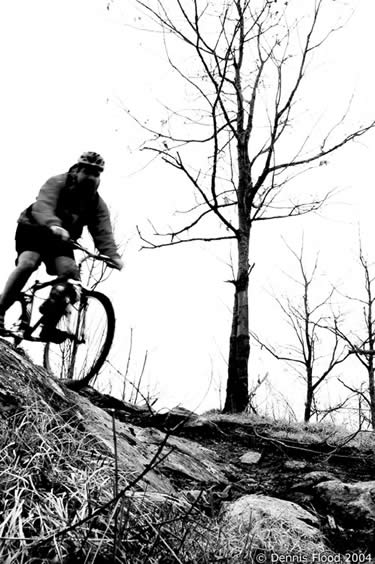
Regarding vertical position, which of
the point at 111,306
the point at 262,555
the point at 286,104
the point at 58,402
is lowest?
the point at 262,555

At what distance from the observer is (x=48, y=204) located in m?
5.33

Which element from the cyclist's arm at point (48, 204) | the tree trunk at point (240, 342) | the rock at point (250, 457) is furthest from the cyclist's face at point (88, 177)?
the tree trunk at point (240, 342)

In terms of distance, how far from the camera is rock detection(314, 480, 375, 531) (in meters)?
3.91

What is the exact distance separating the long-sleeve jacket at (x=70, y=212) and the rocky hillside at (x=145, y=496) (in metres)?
1.72

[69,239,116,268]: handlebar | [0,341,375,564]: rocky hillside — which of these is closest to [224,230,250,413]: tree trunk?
[0,341,375,564]: rocky hillside

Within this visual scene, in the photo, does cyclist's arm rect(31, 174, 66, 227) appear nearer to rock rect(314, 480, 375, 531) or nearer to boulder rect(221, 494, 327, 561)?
boulder rect(221, 494, 327, 561)

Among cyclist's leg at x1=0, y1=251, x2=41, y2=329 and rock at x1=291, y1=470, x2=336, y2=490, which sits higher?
cyclist's leg at x1=0, y1=251, x2=41, y2=329

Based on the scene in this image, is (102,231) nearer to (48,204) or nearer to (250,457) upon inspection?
(48,204)

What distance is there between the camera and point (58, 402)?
3.82m

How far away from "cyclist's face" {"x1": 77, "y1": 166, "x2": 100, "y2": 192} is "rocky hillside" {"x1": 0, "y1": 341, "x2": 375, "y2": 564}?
203 centimetres

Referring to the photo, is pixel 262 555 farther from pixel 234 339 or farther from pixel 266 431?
pixel 234 339

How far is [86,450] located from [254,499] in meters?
1.18

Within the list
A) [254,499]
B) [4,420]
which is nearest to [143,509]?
[4,420]
